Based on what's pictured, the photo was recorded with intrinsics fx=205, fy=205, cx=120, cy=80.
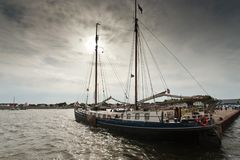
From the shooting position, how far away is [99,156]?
63.8 feet

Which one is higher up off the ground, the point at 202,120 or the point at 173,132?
the point at 202,120

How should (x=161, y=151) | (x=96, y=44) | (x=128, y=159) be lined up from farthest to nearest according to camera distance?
(x=96, y=44) → (x=161, y=151) → (x=128, y=159)

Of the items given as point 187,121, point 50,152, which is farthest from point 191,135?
point 50,152

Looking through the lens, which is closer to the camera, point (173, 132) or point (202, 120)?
point (202, 120)

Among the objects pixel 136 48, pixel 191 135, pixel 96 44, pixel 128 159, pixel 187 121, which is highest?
pixel 96 44

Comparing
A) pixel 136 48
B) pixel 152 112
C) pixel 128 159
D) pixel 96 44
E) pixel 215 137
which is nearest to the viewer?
pixel 128 159

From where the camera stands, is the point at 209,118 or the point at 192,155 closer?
the point at 192,155

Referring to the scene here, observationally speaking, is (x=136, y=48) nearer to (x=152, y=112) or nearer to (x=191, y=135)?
(x=152, y=112)

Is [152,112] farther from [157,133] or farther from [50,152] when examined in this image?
[50,152]

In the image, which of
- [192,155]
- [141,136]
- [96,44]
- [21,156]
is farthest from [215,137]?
[96,44]

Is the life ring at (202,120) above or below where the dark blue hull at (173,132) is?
above

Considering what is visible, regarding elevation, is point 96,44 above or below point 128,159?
above

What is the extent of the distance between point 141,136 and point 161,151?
5.12m

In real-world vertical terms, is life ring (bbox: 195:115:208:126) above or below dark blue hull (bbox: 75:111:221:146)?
above
